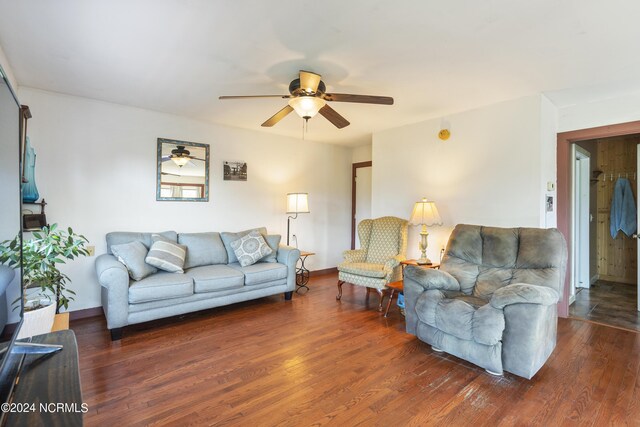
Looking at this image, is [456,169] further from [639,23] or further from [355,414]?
[355,414]

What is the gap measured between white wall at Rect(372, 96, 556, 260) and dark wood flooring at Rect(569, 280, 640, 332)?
4.16ft

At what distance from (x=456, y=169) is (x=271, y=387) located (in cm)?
323

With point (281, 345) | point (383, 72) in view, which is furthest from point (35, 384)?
point (383, 72)

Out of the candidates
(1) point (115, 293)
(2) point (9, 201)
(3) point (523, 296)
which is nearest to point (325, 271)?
(1) point (115, 293)

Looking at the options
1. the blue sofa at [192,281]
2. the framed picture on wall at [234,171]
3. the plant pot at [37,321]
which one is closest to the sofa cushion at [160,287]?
the blue sofa at [192,281]

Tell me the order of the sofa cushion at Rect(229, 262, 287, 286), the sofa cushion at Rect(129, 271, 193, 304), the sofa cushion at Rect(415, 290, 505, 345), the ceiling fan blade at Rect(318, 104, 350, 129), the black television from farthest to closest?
the sofa cushion at Rect(229, 262, 287, 286) → the sofa cushion at Rect(129, 271, 193, 304) → the ceiling fan blade at Rect(318, 104, 350, 129) → the sofa cushion at Rect(415, 290, 505, 345) → the black television

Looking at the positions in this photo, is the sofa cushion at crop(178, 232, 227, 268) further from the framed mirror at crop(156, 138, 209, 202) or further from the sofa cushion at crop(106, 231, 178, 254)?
the framed mirror at crop(156, 138, 209, 202)

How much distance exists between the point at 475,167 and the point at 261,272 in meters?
2.84

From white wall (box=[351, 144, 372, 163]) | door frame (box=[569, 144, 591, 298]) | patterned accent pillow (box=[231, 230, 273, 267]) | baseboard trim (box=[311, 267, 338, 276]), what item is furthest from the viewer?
white wall (box=[351, 144, 372, 163])

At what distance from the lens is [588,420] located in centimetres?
181

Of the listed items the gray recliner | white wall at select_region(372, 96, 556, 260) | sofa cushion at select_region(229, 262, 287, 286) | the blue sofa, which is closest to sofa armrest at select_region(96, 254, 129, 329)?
the blue sofa

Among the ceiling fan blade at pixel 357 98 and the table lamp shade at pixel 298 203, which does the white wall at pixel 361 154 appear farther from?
the ceiling fan blade at pixel 357 98

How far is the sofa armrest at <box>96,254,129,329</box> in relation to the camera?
2814 millimetres

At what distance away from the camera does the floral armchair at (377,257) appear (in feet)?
12.3
